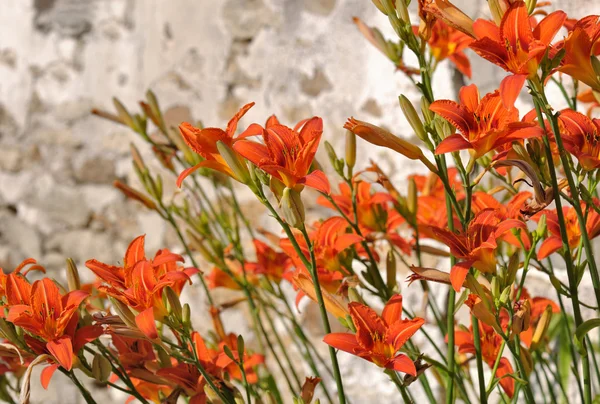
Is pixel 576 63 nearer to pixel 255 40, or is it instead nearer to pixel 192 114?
pixel 255 40

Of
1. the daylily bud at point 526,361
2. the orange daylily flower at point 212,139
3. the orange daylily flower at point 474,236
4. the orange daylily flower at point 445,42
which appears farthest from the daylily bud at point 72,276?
the orange daylily flower at point 445,42

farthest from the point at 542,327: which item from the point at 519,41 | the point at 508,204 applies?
the point at 519,41

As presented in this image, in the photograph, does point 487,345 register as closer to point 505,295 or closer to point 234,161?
point 505,295

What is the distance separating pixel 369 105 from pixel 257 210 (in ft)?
1.53

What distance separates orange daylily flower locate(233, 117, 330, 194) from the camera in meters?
0.66

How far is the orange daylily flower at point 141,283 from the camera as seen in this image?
0.69 m

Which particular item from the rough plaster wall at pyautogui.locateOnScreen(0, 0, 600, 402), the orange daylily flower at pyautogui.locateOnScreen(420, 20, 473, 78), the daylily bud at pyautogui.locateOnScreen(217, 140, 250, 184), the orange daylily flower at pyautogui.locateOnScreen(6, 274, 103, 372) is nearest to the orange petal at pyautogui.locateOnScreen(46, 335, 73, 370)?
the orange daylily flower at pyautogui.locateOnScreen(6, 274, 103, 372)

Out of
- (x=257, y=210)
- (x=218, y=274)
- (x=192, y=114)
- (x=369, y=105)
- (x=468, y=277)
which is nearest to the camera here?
(x=468, y=277)

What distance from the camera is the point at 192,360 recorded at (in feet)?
2.41

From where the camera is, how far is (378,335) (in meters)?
0.69

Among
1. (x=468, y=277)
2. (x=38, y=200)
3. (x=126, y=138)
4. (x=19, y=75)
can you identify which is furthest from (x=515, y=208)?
(x=19, y=75)

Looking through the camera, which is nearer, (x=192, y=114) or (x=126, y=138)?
(x=192, y=114)

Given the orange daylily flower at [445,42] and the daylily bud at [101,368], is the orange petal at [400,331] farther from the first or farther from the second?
the orange daylily flower at [445,42]

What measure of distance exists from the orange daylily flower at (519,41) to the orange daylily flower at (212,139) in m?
0.23
